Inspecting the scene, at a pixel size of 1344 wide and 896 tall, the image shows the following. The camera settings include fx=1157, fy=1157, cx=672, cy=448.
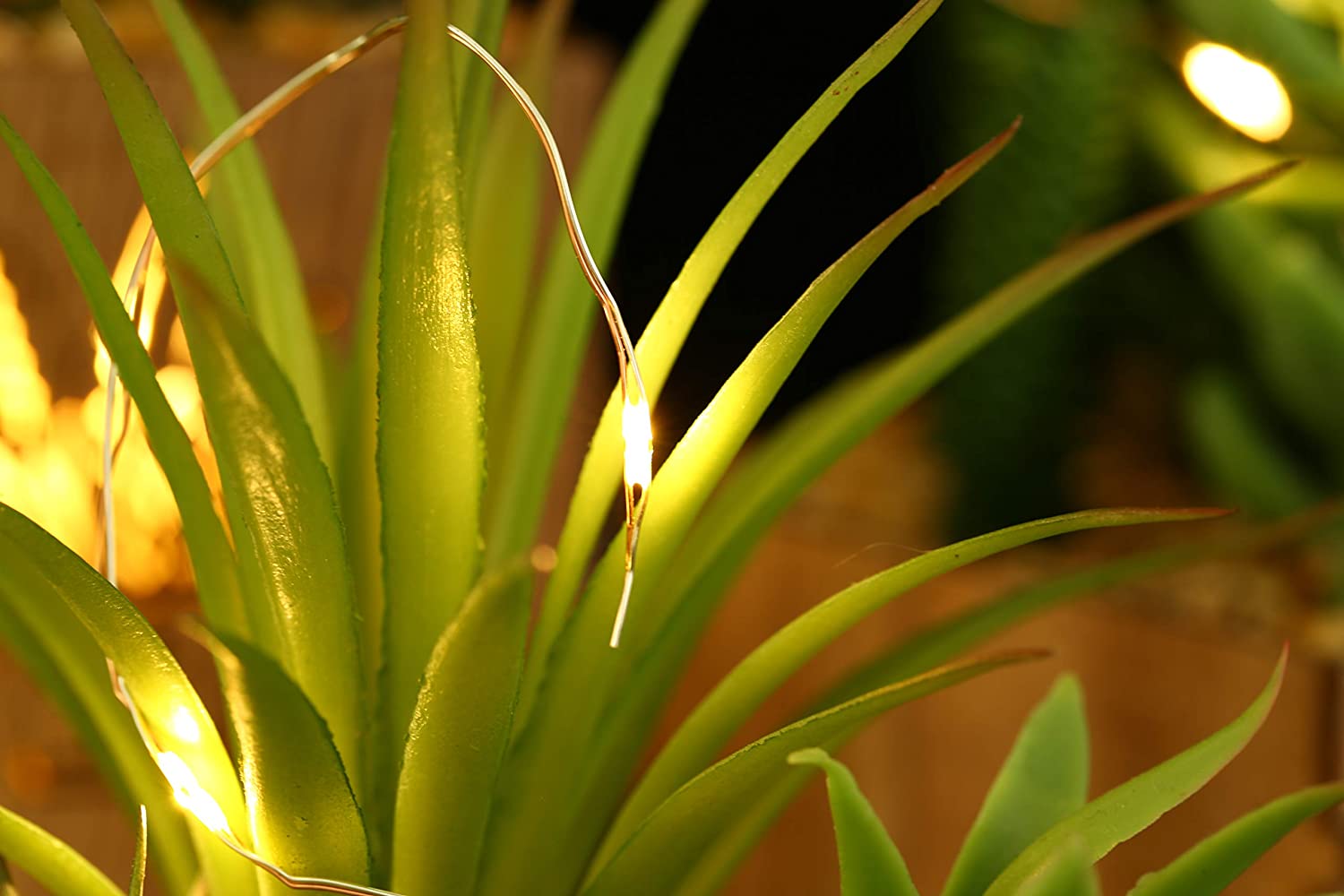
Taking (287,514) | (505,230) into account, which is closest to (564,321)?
(505,230)

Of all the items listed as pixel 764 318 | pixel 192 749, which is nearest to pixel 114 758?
pixel 192 749

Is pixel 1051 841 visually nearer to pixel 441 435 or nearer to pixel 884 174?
pixel 441 435

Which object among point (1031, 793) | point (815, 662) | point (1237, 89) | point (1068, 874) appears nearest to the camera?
point (1068, 874)

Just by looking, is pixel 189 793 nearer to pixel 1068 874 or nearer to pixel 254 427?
pixel 254 427

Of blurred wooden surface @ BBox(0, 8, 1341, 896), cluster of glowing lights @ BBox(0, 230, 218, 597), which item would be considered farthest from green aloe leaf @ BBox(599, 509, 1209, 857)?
cluster of glowing lights @ BBox(0, 230, 218, 597)

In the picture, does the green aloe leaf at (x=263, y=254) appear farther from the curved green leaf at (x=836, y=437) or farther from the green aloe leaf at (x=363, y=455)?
the curved green leaf at (x=836, y=437)

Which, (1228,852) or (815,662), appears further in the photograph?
(815,662)

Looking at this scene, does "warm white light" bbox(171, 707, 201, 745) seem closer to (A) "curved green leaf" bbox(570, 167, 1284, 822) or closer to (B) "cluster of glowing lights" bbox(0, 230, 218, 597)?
(A) "curved green leaf" bbox(570, 167, 1284, 822)
